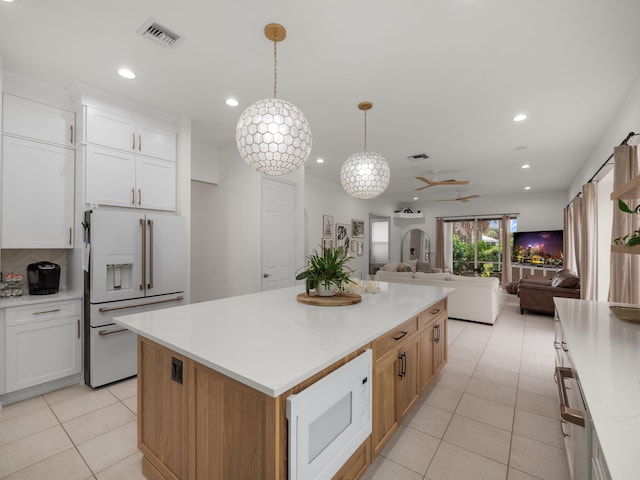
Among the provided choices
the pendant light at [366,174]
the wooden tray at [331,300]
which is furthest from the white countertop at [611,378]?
the pendant light at [366,174]

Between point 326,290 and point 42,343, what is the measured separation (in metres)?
2.52

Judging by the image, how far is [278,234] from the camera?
174 inches

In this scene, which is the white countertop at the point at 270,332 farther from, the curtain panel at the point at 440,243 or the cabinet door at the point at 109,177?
the curtain panel at the point at 440,243

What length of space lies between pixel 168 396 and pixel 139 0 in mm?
2200

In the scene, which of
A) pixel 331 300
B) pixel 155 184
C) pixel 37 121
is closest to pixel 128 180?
pixel 155 184

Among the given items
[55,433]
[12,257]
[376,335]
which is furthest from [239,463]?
[12,257]

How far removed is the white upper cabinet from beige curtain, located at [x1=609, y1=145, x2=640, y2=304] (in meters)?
4.32

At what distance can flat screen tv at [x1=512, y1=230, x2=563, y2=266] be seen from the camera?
301 inches

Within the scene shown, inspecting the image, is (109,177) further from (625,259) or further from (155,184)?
(625,259)

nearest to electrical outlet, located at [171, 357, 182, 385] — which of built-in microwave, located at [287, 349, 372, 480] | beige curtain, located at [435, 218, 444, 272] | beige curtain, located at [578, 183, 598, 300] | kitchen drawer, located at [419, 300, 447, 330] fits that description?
built-in microwave, located at [287, 349, 372, 480]

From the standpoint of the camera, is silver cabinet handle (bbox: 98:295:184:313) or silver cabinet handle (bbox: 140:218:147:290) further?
silver cabinet handle (bbox: 140:218:147:290)

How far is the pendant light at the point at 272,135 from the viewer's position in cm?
168

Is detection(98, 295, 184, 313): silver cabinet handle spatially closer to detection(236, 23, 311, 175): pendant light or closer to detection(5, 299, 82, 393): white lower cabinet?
detection(5, 299, 82, 393): white lower cabinet

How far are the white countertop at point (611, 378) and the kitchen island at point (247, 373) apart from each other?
31.2 inches
